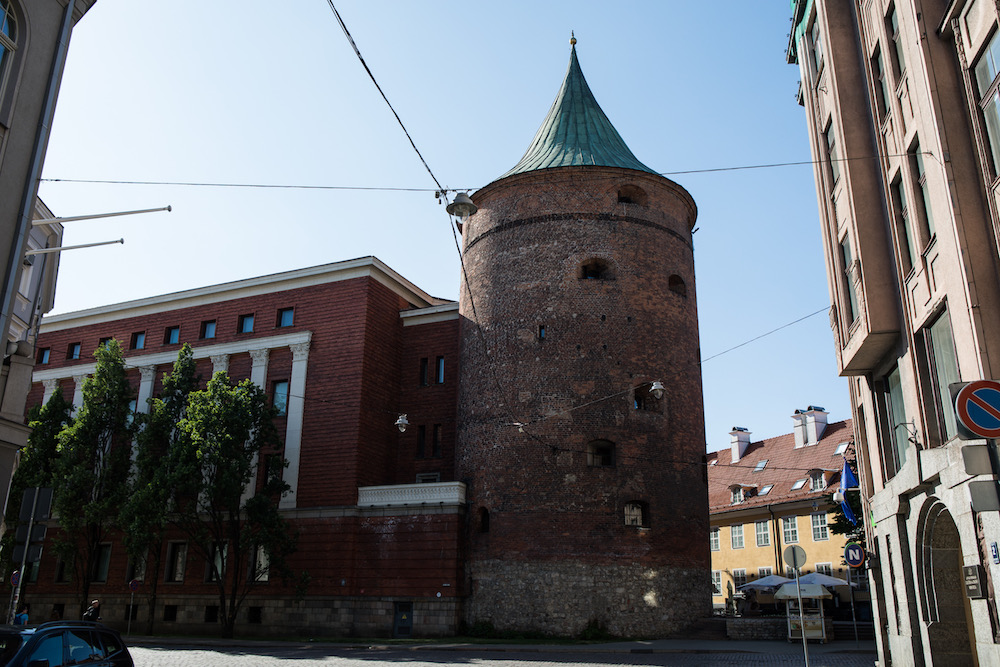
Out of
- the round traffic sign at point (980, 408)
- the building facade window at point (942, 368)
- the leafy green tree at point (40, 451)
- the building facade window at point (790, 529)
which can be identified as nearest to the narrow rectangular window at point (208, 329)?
the leafy green tree at point (40, 451)

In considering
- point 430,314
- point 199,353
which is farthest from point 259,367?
point 430,314

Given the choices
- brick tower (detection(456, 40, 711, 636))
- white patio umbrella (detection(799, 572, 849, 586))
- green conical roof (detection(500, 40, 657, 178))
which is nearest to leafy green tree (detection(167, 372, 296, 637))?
brick tower (detection(456, 40, 711, 636))

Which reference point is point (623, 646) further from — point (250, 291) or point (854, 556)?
point (250, 291)

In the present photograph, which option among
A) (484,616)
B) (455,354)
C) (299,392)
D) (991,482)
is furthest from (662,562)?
(991,482)

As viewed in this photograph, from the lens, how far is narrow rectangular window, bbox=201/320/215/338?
125 ft

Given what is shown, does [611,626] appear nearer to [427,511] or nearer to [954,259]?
[427,511]

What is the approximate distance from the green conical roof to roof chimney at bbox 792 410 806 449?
23.1 metres

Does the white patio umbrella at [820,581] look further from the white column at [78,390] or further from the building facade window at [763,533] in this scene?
the white column at [78,390]

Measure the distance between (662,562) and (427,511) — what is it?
337 inches

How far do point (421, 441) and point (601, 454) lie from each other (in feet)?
28.3

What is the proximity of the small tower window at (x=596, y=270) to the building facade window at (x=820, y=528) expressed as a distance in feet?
63.9

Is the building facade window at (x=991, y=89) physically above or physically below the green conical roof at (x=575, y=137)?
below

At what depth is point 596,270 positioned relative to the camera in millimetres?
32062

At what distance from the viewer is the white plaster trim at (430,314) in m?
35.6
